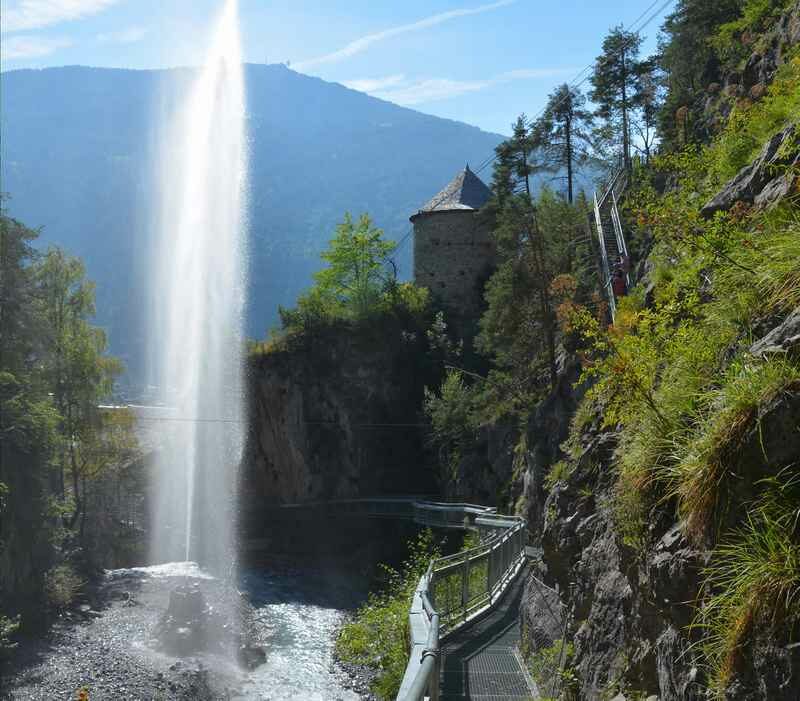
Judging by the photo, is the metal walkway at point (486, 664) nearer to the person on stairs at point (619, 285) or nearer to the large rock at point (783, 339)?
the large rock at point (783, 339)

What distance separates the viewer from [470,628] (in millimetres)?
14711

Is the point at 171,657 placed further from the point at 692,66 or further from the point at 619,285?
the point at 692,66

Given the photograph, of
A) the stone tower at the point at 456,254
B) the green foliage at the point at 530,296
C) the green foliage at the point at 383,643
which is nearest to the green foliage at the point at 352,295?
the stone tower at the point at 456,254

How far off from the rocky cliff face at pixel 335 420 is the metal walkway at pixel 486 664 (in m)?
31.2

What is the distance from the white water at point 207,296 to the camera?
48.0 meters

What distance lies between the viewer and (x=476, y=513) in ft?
110

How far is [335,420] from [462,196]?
1736 centimetres

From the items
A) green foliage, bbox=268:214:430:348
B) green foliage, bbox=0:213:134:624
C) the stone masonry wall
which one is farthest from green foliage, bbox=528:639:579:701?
the stone masonry wall

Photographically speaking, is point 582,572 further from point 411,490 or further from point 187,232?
point 187,232

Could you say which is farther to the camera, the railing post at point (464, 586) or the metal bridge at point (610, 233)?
the metal bridge at point (610, 233)

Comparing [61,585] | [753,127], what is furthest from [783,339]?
[61,585]

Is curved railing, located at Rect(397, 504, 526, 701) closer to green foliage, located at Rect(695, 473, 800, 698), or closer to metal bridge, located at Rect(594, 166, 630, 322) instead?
green foliage, located at Rect(695, 473, 800, 698)

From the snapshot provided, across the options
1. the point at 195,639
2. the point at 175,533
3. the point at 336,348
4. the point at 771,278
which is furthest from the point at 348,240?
the point at 771,278

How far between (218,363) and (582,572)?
41.1m
